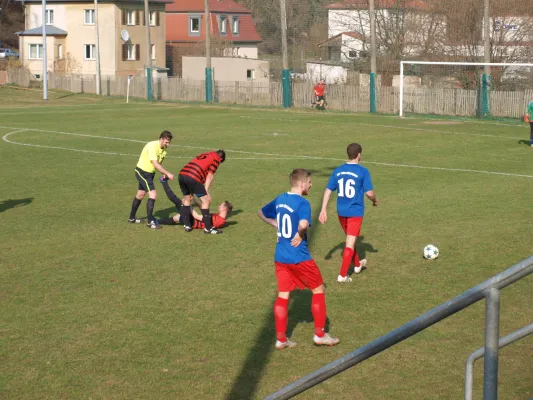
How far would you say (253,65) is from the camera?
6988 centimetres

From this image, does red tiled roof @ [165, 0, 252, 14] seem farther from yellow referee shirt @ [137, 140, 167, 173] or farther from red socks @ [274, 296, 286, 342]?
red socks @ [274, 296, 286, 342]

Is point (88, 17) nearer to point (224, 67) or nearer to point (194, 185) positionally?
point (224, 67)

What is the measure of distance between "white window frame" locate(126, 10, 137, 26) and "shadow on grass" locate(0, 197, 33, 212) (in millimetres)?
61877

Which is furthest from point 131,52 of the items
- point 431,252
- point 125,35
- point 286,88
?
point 431,252

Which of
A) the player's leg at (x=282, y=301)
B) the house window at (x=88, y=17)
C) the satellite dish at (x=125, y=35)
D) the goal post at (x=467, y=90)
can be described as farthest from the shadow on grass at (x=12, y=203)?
the house window at (x=88, y=17)

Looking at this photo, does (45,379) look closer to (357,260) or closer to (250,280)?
(250,280)

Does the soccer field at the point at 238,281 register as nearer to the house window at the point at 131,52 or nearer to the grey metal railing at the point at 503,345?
the grey metal railing at the point at 503,345

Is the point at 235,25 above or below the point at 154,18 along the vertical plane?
above

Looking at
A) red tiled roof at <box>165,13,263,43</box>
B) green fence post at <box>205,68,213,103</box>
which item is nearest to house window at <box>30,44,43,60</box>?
red tiled roof at <box>165,13,263,43</box>

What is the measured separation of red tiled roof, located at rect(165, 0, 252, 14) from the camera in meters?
93.2

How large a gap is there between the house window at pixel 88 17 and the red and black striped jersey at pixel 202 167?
218 feet

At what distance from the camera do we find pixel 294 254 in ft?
29.0

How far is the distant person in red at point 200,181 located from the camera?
14.7 meters

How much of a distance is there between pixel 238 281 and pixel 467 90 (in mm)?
31271
